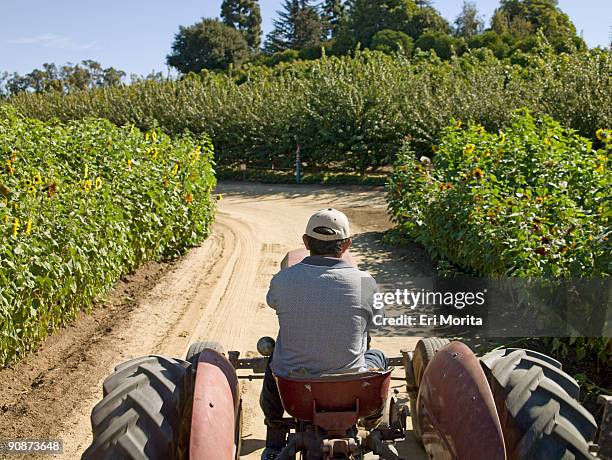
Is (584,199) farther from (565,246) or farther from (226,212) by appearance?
(226,212)

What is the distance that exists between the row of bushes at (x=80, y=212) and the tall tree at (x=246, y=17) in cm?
6315

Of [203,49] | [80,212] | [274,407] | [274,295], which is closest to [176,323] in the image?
[80,212]

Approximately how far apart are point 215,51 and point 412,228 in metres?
50.7

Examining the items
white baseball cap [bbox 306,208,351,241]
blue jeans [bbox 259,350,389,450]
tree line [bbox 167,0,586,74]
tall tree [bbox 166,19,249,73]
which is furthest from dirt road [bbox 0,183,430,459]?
tall tree [bbox 166,19,249,73]

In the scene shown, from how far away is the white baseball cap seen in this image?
138 inches

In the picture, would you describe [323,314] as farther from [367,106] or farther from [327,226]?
[367,106]

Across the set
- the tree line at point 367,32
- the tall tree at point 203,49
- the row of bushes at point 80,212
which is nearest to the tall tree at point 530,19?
the tree line at point 367,32

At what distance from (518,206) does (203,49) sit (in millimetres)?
55158

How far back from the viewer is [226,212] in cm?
1555

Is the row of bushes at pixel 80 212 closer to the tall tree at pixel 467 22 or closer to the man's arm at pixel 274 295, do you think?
the man's arm at pixel 274 295

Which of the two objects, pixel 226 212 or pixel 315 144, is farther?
pixel 315 144

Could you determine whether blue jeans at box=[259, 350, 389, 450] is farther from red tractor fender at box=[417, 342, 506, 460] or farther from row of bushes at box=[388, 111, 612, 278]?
row of bushes at box=[388, 111, 612, 278]

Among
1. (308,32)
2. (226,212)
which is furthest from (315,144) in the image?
(308,32)

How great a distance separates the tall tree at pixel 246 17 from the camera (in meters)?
72.5
